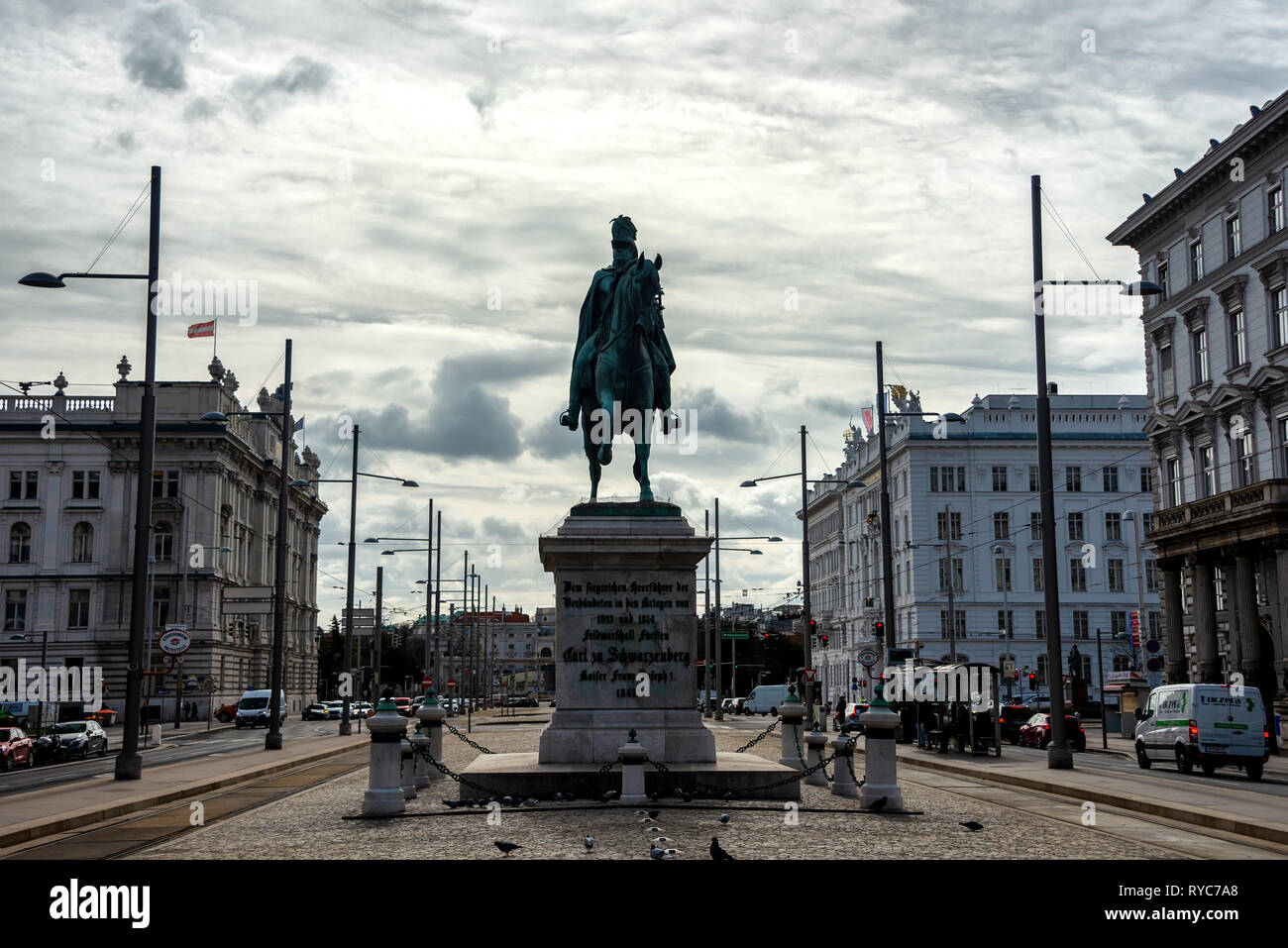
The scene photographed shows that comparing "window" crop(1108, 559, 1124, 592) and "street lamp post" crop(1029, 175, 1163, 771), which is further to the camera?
"window" crop(1108, 559, 1124, 592)

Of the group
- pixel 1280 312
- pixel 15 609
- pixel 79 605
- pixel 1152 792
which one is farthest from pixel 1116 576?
pixel 1152 792

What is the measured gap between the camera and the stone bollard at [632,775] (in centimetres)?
1736

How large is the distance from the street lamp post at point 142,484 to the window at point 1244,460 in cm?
3988

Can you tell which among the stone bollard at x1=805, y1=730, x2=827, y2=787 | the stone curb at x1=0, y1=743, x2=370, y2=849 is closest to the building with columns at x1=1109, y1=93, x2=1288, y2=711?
the stone bollard at x1=805, y1=730, x2=827, y2=787

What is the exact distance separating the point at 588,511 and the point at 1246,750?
17.1 metres

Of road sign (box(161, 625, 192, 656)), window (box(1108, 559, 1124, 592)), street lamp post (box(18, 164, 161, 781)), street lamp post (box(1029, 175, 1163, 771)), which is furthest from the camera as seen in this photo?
window (box(1108, 559, 1124, 592))

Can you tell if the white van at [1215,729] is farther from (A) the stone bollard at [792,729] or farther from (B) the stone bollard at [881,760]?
(B) the stone bollard at [881,760]

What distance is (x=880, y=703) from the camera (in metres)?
18.7

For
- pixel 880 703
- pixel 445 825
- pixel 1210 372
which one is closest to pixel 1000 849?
pixel 880 703

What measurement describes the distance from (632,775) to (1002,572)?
85.4 m

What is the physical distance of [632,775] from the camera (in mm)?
17484

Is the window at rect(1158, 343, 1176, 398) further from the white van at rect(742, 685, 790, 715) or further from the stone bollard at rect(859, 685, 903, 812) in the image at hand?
the stone bollard at rect(859, 685, 903, 812)

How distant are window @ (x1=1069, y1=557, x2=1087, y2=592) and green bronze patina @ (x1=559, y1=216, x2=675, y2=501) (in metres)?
82.9

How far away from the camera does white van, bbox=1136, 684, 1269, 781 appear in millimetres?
29328
